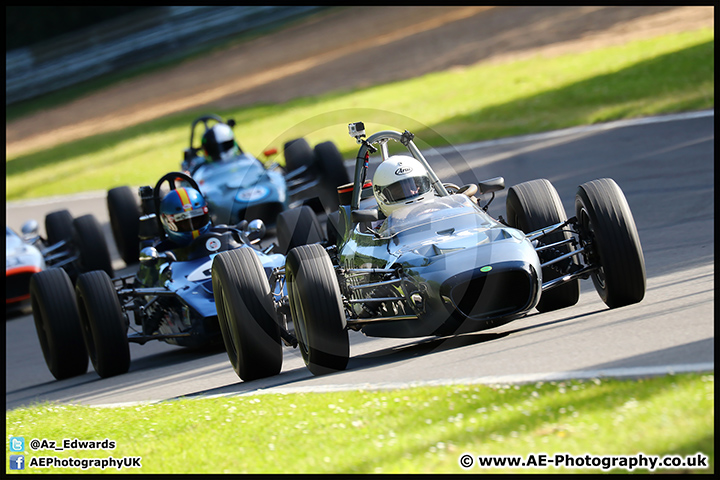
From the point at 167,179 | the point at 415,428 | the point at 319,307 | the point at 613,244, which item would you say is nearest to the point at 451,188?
the point at 613,244

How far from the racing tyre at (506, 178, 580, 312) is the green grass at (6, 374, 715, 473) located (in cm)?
237

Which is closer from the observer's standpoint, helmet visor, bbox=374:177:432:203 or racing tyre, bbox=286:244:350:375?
racing tyre, bbox=286:244:350:375

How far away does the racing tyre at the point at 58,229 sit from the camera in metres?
15.0

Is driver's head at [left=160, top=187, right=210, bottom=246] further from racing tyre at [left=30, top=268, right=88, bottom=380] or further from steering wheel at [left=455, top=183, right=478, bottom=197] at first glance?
steering wheel at [left=455, top=183, right=478, bottom=197]

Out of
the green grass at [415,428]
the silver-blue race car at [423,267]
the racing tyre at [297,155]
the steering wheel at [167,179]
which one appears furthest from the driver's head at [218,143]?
the green grass at [415,428]

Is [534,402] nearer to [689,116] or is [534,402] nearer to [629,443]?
[629,443]

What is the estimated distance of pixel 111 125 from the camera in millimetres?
Answer: 34719

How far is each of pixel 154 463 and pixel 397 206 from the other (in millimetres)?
3214

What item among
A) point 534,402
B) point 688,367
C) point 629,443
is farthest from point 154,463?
point 688,367

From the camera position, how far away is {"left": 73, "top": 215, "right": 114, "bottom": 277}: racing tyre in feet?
46.4

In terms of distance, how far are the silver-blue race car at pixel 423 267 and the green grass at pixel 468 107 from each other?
796 centimetres

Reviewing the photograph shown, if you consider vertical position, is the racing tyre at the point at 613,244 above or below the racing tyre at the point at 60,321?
above

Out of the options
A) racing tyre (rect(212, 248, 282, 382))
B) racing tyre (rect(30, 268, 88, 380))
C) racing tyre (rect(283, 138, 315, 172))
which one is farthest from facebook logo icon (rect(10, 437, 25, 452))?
racing tyre (rect(283, 138, 315, 172))

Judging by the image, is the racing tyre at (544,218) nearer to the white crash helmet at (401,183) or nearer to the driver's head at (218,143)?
the white crash helmet at (401,183)
